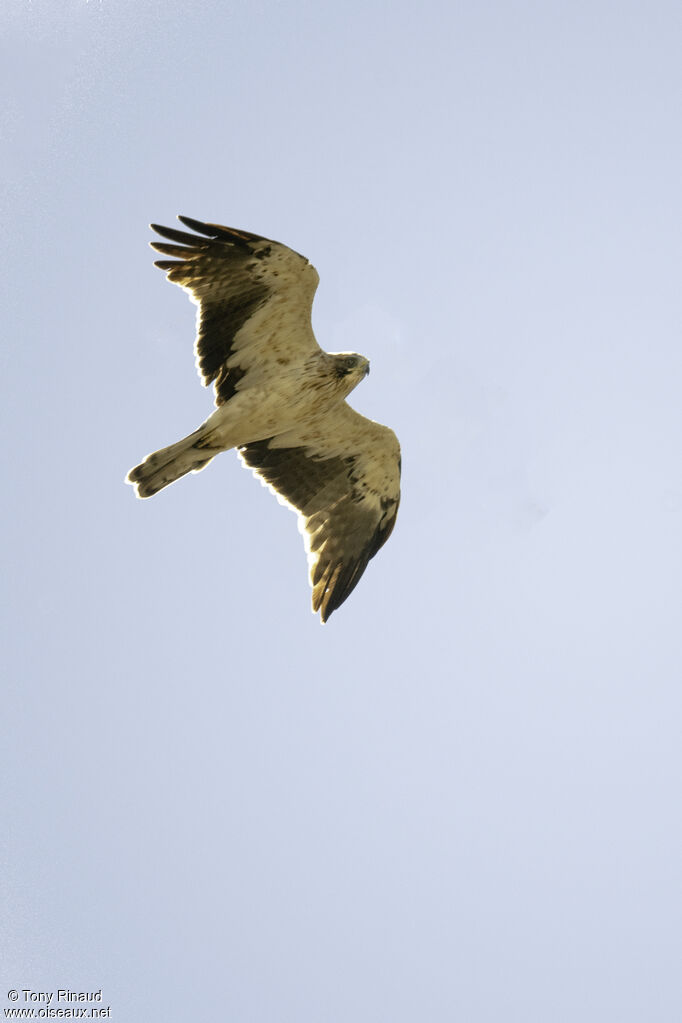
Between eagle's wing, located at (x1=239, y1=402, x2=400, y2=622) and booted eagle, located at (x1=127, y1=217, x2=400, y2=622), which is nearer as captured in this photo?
booted eagle, located at (x1=127, y1=217, x2=400, y2=622)

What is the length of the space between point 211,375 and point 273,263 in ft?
4.73

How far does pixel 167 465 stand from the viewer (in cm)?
1252

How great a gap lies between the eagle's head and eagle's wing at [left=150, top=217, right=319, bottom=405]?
1.15ft

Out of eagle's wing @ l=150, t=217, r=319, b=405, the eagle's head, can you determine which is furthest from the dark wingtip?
the eagle's head

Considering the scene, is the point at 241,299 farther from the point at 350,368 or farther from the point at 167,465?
the point at 167,465

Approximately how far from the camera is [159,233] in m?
12.0

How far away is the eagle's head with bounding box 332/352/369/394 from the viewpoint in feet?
41.5

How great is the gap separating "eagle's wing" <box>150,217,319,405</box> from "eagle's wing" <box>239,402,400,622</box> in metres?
1.15

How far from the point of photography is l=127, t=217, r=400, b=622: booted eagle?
12.3 meters

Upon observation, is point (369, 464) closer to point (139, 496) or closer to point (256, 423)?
point (256, 423)

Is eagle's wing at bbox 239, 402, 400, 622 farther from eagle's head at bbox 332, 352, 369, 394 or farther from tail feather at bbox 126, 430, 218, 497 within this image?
tail feather at bbox 126, 430, 218, 497

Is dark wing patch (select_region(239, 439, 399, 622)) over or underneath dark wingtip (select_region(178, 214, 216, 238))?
underneath

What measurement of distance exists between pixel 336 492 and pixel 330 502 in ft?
0.44

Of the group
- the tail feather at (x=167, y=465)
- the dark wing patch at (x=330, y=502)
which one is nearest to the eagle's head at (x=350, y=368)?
the dark wing patch at (x=330, y=502)
